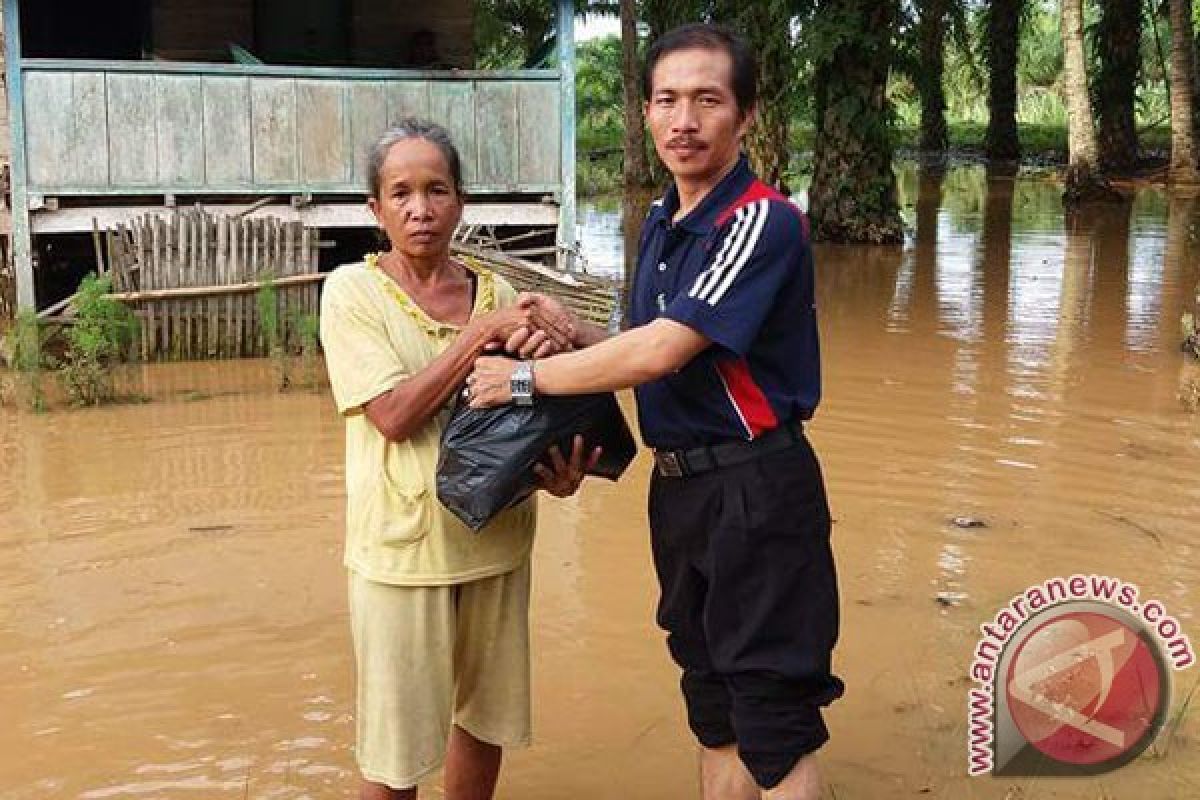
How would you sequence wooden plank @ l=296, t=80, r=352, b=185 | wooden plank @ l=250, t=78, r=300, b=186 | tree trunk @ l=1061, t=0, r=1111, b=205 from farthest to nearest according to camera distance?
1. tree trunk @ l=1061, t=0, r=1111, b=205
2. wooden plank @ l=296, t=80, r=352, b=185
3. wooden plank @ l=250, t=78, r=300, b=186

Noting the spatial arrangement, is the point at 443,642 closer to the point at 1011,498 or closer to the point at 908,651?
the point at 908,651

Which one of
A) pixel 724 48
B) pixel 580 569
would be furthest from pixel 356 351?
pixel 580 569

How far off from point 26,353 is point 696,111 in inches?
291

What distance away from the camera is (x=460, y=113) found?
10508mm

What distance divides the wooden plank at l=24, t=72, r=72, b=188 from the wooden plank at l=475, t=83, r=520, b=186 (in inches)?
116

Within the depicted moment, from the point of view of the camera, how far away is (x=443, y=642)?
292 centimetres

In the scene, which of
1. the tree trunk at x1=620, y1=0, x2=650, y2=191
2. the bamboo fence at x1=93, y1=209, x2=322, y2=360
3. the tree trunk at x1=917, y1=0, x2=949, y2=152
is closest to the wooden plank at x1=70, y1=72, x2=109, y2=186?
the bamboo fence at x1=93, y1=209, x2=322, y2=360

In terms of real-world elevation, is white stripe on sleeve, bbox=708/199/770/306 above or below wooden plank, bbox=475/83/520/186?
below

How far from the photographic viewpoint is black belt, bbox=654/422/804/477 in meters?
2.79

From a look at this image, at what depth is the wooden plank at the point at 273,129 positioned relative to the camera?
1008 centimetres

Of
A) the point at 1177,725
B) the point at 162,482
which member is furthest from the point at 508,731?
the point at 162,482

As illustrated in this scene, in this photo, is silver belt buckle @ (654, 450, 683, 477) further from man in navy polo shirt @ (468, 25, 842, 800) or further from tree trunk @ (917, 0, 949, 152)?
tree trunk @ (917, 0, 949, 152)

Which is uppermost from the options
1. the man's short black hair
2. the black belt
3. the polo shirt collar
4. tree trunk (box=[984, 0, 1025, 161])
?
tree trunk (box=[984, 0, 1025, 161])

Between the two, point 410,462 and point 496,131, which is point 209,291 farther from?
point 410,462
